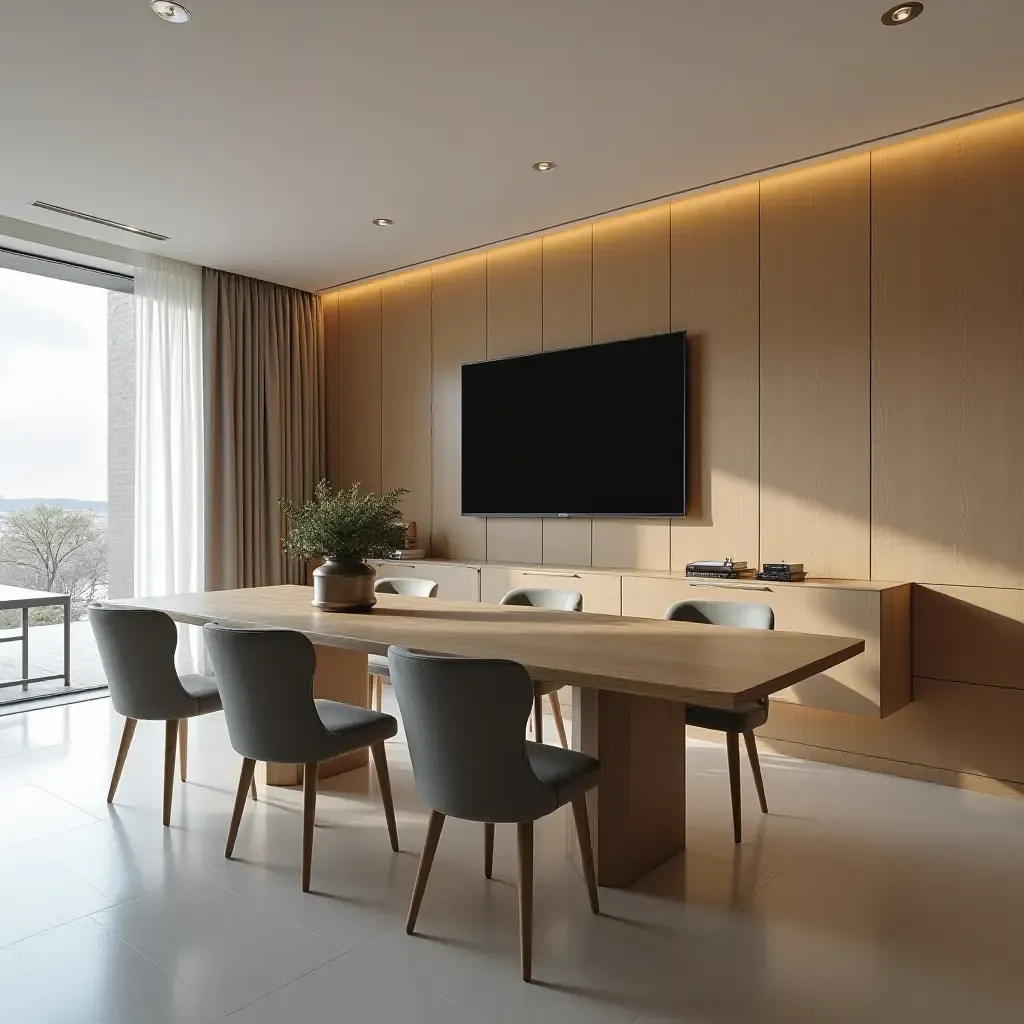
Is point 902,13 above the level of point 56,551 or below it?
above

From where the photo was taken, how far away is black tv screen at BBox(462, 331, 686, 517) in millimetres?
4492

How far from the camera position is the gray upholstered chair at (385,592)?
12.5 feet

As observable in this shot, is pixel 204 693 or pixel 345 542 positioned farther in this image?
pixel 345 542

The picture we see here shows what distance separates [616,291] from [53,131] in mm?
2804

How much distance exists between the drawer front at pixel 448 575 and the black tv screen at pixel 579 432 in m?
0.48

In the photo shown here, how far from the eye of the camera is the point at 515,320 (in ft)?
17.0

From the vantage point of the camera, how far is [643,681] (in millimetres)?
1990

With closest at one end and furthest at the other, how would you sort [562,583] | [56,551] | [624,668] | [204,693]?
[624,668] → [204,693] → [562,583] → [56,551]

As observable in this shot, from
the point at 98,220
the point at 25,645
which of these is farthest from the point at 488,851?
the point at 98,220

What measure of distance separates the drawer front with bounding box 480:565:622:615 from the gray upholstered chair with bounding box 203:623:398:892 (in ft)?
5.99

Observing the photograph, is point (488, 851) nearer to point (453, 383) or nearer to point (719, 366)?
point (719, 366)

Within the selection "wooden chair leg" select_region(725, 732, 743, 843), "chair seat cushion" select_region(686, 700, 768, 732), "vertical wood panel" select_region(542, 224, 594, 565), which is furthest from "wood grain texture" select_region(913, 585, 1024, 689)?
"vertical wood panel" select_region(542, 224, 594, 565)

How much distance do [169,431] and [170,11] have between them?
3.17 metres

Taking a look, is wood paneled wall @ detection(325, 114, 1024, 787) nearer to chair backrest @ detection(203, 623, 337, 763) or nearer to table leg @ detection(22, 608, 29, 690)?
chair backrest @ detection(203, 623, 337, 763)
